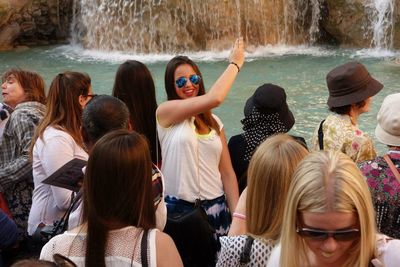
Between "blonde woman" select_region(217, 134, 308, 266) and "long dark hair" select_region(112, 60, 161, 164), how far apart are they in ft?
4.29

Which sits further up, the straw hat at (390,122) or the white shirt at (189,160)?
the straw hat at (390,122)

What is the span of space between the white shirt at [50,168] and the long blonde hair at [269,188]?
1.17m

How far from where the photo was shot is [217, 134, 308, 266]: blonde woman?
7.82ft

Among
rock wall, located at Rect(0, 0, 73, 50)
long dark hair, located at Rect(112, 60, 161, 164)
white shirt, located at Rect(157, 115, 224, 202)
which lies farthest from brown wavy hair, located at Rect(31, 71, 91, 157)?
rock wall, located at Rect(0, 0, 73, 50)

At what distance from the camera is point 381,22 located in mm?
13328

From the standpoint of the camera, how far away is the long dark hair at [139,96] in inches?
145

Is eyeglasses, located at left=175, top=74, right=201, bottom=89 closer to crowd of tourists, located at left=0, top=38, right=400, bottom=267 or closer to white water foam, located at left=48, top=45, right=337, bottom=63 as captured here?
crowd of tourists, located at left=0, top=38, right=400, bottom=267

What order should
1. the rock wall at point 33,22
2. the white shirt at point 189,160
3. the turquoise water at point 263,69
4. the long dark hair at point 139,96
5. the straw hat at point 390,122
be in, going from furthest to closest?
the rock wall at point 33,22
the turquoise water at point 263,69
the long dark hair at point 139,96
the white shirt at point 189,160
the straw hat at point 390,122

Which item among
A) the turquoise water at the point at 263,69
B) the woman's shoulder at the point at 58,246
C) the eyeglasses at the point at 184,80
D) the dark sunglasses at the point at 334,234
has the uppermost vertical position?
the eyeglasses at the point at 184,80

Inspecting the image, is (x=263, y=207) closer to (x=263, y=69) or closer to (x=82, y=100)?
(x=82, y=100)

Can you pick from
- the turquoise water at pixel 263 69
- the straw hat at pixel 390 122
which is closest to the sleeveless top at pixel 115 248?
the straw hat at pixel 390 122

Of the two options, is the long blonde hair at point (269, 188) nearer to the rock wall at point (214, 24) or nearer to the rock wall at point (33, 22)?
the rock wall at point (214, 24)

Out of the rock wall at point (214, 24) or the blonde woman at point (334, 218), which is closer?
the blonde woman at point (334, 218)

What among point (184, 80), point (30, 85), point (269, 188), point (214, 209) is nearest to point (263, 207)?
point (269, 188)
